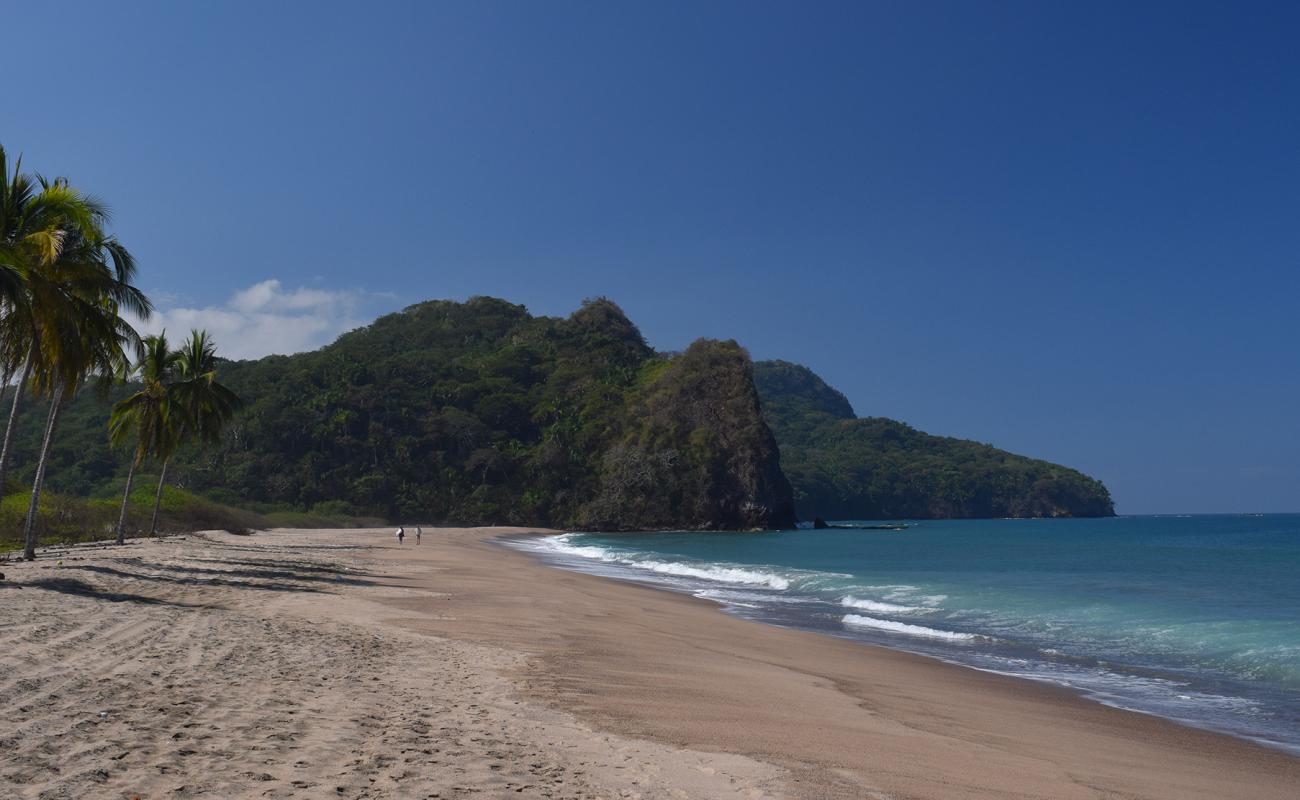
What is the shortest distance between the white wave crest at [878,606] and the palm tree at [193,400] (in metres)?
25.8

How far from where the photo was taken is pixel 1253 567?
118ft

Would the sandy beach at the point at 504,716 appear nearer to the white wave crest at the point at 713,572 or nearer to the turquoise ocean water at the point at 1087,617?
the turquoise ocean water at the point at 1087,617

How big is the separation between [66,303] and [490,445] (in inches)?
3298

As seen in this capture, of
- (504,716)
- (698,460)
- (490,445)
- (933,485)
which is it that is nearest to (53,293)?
(504,716)

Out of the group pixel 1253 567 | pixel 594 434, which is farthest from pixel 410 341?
pixel 1253 567

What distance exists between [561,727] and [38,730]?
3427mm

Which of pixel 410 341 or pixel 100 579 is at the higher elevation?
pixel 410 341

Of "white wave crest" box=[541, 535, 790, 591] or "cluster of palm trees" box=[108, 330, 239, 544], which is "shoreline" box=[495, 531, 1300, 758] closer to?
"white wave crest" box=[541, 535, 790, 591]

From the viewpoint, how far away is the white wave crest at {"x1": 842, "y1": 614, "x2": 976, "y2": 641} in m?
16.3

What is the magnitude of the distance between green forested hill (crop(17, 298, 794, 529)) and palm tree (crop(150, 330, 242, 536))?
50.4 metres

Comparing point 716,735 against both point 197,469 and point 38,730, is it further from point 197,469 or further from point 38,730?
point 197,469

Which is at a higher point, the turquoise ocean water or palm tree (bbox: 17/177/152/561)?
palm tree (bbox: 17/177/152/561)

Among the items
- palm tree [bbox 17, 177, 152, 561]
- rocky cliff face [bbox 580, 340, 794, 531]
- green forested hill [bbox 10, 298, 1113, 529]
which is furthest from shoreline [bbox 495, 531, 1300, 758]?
green forested hill [bbox 10, 298, 1113, 529]

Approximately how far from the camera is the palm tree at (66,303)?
48.6 ft
